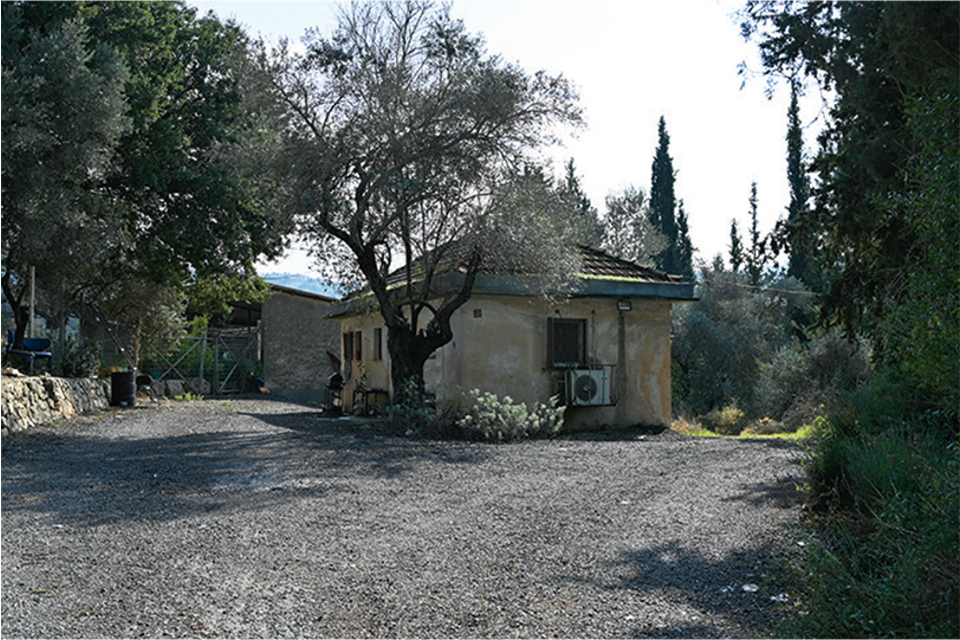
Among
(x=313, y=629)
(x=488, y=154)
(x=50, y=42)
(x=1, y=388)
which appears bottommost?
(x=313, y=629)

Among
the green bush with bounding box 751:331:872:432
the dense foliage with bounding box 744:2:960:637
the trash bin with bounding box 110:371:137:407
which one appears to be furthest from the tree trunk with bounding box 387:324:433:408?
the green bush with bounding box 751:331:872:432

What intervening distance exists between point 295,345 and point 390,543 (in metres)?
26.2

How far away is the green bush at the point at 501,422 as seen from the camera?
1270 cm

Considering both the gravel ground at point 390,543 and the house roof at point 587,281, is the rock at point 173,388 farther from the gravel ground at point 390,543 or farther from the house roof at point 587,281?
the gravel ground at point 390,543

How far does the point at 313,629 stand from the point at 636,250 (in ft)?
108

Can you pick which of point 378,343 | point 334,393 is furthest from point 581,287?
point 334,393

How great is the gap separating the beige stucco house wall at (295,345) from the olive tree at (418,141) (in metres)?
17.2

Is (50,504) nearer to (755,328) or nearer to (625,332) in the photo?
(625,332)

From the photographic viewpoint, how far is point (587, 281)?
14992mm

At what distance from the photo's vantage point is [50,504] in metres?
6.75

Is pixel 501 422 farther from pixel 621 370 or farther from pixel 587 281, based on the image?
pixel 621 370

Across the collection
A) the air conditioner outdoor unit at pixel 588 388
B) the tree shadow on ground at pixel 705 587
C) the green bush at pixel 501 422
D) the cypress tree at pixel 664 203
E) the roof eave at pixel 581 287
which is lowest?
the tree shadow on ground at pixel 705 587

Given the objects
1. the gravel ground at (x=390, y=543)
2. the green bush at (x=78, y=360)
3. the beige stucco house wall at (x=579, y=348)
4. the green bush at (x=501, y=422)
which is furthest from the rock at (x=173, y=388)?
the gravel ground at (x=390, y=543)

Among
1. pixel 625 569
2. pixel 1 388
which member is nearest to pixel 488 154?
pixel 1 388
